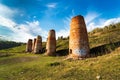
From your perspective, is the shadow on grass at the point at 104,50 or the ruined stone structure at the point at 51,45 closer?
the shadow on grass at the point at 104,50

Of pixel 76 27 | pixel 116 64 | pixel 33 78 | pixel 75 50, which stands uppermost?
pixel 76 27

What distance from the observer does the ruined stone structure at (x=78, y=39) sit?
21.2 metres

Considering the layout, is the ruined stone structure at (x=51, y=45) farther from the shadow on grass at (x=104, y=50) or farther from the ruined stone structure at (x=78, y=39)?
the ruined stone structure at (x=78, y=39)

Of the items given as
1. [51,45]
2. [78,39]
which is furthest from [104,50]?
[51,45]

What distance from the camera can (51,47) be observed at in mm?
33375

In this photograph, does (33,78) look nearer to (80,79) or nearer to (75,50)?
(80,79)

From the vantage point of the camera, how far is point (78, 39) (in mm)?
21578

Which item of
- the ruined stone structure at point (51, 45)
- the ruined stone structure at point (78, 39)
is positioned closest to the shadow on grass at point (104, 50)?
the ruined stone structure at point (78, 39)

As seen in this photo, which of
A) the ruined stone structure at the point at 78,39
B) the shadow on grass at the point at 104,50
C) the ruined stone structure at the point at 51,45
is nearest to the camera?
the ruined stone structure at the point at 78,39

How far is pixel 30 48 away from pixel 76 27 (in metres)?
33.6

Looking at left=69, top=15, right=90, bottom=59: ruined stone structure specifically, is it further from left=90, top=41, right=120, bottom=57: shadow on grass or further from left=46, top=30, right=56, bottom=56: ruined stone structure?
left=46, top=30, right=56, bottom=56: ruined stone structure

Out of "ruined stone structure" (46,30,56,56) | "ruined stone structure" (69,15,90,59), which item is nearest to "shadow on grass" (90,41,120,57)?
"ruined stone structure" (69,15,90,59)

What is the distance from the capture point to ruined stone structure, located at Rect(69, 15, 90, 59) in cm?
2122

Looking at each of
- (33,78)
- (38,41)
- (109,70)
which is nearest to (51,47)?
(38,41)
